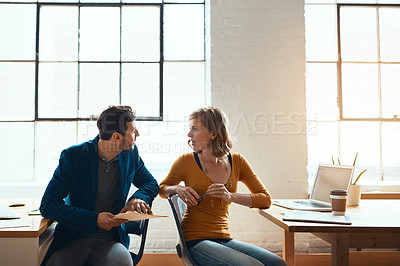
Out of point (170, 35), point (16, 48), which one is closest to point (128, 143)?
point (170, 35)

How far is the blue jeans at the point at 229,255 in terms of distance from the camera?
5.88 ft

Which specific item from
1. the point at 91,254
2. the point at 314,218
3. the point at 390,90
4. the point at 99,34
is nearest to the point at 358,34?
the point at 390,90

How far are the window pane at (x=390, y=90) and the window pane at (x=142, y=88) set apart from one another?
227 cm

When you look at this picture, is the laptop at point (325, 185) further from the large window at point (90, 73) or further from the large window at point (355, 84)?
the large window at point (90, 73)

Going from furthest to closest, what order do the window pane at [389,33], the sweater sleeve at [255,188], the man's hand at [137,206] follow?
the window pane at [389,33]
the sweater sleeve at [255,188]
the man's hand at [137,206]

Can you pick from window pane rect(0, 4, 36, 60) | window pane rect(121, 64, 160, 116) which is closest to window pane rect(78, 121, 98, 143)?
window pane rect(121, 64, 160, 116)

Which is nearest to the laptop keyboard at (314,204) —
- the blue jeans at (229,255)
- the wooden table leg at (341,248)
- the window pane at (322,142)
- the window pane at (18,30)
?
the wooden table leg at (341,248)

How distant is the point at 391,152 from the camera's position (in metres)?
3.54

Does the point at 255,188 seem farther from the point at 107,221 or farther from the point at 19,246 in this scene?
the point at 19,246

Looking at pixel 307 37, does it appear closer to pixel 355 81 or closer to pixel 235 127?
pixel 355 81

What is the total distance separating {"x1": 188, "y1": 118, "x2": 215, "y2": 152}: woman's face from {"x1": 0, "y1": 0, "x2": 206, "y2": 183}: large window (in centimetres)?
117

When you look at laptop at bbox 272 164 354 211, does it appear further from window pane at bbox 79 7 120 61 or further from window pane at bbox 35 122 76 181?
window pane at bbox 79 7 120 61

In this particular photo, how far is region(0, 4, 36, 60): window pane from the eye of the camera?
3.49m

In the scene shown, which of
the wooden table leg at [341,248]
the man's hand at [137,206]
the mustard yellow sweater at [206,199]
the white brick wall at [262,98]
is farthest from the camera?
the white brick wall at [262,98]
